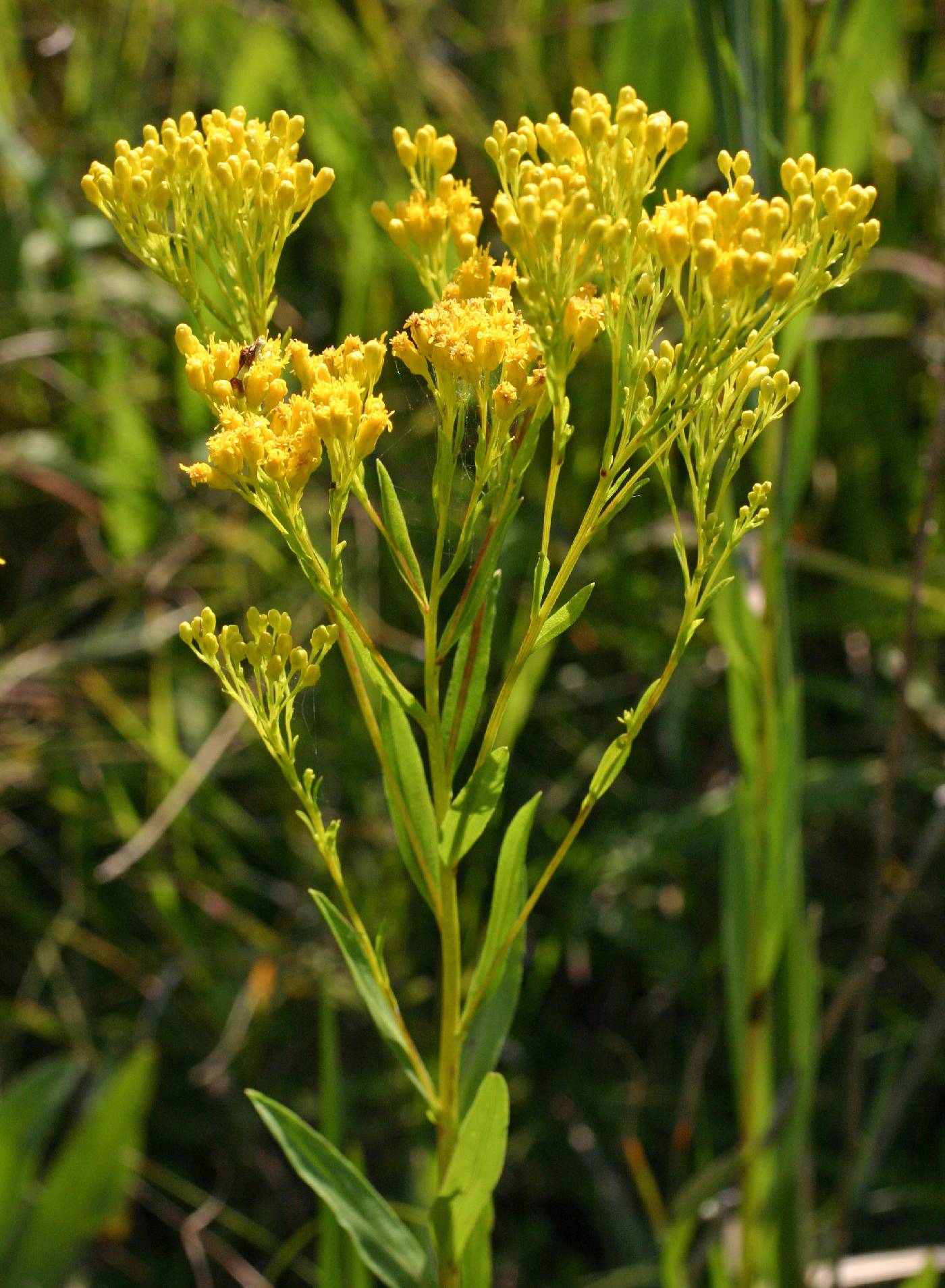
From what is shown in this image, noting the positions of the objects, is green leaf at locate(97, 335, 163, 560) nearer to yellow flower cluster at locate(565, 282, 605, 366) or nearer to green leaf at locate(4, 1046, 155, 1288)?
green leaf at locate(4, 1046, 155, 1288)

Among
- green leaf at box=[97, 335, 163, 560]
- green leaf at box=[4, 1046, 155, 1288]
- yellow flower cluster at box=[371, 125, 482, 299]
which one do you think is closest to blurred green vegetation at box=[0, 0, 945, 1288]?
green leaf at box=[97, 335, 163, 560]

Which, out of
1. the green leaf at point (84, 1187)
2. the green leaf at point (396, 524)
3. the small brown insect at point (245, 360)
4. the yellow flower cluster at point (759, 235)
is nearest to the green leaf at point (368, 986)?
the green leaf at point (396, 524)

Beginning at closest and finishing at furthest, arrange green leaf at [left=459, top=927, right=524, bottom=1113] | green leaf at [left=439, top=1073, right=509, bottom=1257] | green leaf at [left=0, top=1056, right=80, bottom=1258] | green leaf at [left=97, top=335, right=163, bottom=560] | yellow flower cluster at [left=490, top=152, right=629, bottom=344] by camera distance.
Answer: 1. yellow flower cluster at [left=490, top=152, right=629, bottom=344]
2. green leaf at [left=439, top=1073, right=509, bottom=1257]
3. green leaf at [left=459, top=927, right=524, bottom=1113]
4. green leaf at [left=0, top=1056, right=80, bottom=1258]
5. green leaf at [left=97, top=335, right=163, bottom=560]

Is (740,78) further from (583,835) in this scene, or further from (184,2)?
(184,2)

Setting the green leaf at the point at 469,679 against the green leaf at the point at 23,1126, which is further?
the green leaf at the point at 23,1126

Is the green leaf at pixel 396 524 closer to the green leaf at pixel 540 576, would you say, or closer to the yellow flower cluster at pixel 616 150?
the green leaf at pixel 540 576

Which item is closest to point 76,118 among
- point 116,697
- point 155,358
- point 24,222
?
point 24,222
